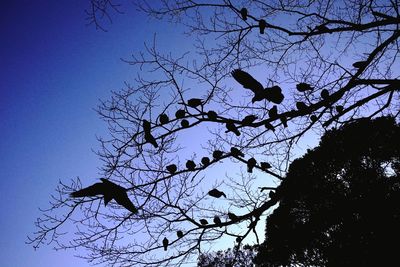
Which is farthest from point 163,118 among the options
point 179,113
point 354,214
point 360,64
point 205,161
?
point 354,214

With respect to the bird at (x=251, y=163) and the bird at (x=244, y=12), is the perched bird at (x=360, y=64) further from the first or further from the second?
the bird at (x=251, y=163)

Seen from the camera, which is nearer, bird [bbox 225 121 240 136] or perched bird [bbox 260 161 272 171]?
bird [bbox 225 121 240 136]

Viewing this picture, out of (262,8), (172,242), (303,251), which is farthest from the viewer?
(303,251)

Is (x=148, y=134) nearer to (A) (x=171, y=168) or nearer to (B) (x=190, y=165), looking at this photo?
(A) (x=171, y=168)

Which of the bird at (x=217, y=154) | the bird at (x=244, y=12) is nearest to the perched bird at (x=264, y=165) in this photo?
the bird at (x=217, y=154)

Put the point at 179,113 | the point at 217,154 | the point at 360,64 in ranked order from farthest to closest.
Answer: the point at 217,154
the point at 360,64
the point at 179,113

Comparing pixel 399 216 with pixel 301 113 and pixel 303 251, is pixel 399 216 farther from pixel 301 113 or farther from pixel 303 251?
pixel 301 113

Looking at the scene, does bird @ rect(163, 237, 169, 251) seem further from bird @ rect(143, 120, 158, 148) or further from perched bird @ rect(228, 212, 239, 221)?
bird @ rect(143, 120, 158, 148)

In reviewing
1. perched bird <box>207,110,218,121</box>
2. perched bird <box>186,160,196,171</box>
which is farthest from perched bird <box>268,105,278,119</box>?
perched bird <box>186,160,196,171</box>

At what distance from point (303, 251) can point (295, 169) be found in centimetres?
968

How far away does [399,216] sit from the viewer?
940 centimetres

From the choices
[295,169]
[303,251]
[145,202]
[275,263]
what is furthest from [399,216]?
[145,202]

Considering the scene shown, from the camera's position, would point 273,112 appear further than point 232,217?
No

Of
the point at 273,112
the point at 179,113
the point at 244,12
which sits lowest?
the point at 273,112
